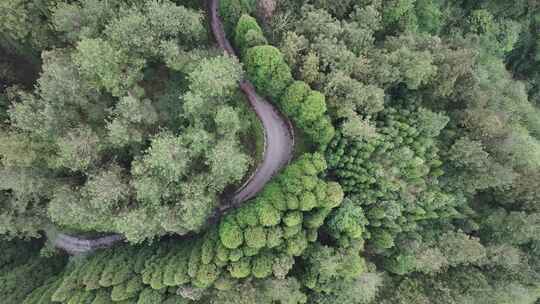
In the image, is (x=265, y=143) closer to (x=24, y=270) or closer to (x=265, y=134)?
(x=265, y=134)

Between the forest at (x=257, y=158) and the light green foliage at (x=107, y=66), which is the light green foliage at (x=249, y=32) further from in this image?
the light green foliage at (x=107, y=66)

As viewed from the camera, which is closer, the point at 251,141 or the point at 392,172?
the point at 392,172

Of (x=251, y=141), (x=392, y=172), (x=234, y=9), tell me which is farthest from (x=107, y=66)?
(x=392, y=172)

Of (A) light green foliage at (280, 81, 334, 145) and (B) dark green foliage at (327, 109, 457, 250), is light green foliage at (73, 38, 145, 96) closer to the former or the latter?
(A) light green foliage at (280, 81, 334, 145)

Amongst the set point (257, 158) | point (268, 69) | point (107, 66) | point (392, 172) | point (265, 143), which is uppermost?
point (268, 69)

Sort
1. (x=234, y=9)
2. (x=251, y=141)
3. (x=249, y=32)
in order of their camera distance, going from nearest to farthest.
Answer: (x=249, y=32) < (x=234, y=9) < (x=251, y=141)

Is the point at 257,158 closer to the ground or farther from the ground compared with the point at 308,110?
closer to the ground

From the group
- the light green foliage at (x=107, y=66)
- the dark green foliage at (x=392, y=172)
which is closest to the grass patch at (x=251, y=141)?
the dark green foliage at (x=392, y=172)

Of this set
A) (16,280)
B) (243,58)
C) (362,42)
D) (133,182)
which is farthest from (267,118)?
(16,280)
